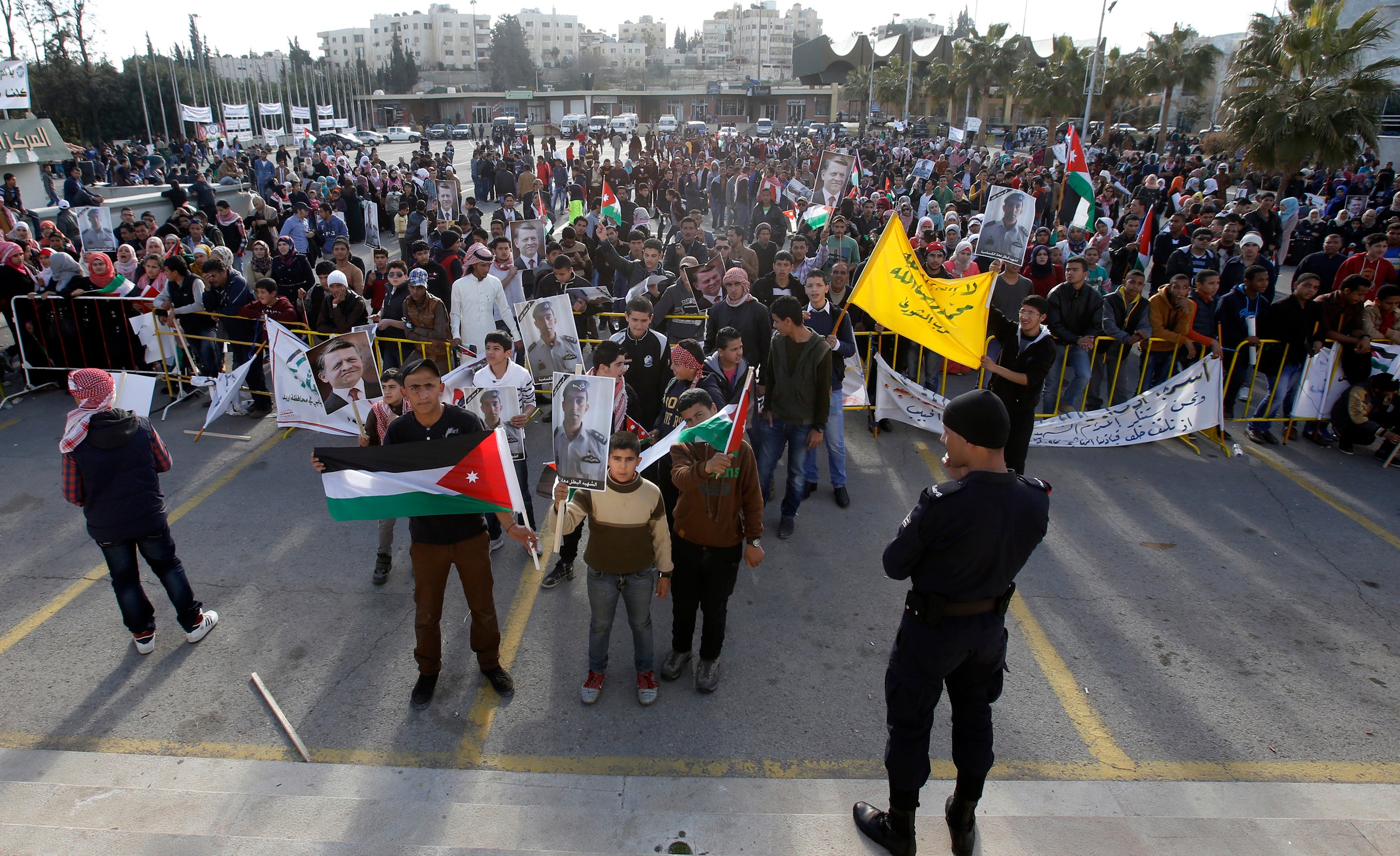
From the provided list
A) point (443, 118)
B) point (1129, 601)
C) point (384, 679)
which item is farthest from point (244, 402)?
point (443, 118)

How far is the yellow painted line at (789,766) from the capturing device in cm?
407

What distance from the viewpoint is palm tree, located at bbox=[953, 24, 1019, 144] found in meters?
54.4

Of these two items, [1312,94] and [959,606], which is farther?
[1312,94]

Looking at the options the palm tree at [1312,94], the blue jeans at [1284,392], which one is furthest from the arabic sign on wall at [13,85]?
the palm tree at [1312,94]

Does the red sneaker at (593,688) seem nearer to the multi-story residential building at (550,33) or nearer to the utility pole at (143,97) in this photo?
the utility pole at (143,97)

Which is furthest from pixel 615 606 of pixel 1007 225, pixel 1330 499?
pixel 1007 225

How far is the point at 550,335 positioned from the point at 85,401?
11.6ft

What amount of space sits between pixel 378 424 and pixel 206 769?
88.9 inches

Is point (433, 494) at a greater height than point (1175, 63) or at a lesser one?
lesser

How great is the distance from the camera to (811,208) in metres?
12.8

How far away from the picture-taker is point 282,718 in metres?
4.39

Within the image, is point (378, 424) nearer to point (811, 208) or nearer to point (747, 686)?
point (747, 686)

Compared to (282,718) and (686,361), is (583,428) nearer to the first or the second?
(686,361)

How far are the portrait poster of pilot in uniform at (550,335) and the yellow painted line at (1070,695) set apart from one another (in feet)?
13.9
